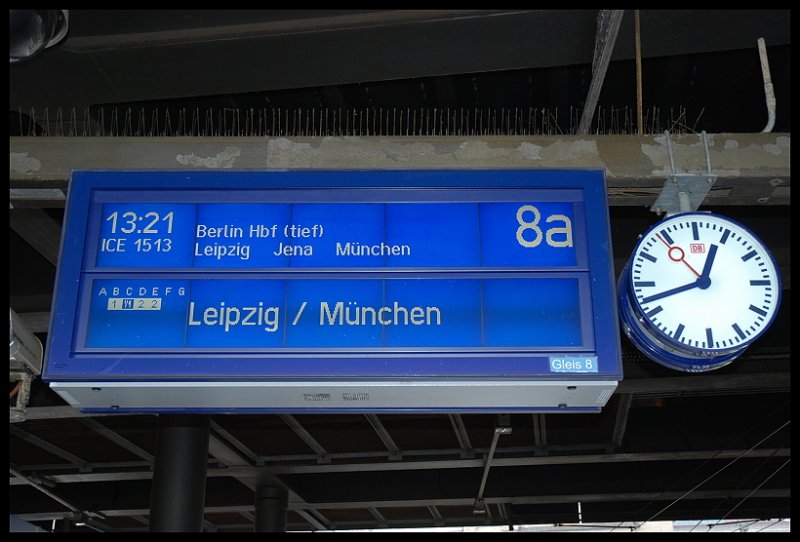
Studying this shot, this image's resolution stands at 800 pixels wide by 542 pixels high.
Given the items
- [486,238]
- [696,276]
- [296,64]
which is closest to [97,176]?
[296,64]

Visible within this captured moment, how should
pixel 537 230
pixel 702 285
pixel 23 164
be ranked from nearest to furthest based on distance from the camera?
1. pixel 702 285
2. pixel 537 230
3. pixel 23 164

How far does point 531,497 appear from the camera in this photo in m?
14.2

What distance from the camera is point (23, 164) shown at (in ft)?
17.2

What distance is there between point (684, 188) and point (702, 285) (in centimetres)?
82

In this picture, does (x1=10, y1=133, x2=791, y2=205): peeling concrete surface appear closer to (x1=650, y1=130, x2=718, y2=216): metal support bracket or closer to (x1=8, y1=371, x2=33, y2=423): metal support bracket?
(x1=650, y1=130, x2=718, y2=216): metal support bracket

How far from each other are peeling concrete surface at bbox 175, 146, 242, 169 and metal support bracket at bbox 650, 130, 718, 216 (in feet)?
8.29

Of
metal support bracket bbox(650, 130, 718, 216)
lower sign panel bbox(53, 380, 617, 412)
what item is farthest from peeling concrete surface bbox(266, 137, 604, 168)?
lower sign panel bbox(53, 380, 617, 412)

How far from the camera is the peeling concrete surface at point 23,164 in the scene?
5.22 meters

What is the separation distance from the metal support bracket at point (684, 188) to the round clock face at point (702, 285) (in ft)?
1.05

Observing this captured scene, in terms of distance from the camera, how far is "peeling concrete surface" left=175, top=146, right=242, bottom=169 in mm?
5129

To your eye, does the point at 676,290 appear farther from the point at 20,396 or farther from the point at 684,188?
the point at 20,396

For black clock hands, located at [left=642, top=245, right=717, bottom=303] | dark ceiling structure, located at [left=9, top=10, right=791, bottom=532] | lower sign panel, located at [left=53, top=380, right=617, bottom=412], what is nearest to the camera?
lower sign panel, located at [left=53, top=380, right=617, bottom=412]

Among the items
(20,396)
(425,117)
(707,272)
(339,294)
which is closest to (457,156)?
A: (339,294)

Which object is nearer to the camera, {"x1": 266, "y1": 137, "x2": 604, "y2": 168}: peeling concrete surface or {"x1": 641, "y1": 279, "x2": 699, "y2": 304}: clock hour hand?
{"x1": 641, "y1": 279, "x2": 699, "y2": 304}: clock hour hand
